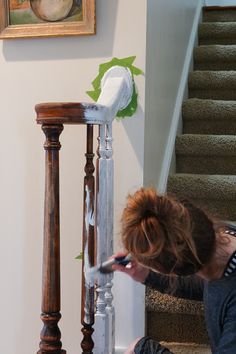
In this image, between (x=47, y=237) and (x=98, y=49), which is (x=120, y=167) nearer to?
(x=98, y=49)

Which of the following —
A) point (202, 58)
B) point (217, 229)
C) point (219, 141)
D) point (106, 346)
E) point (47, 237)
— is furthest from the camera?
point (202, 58)

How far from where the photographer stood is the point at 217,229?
1.20 metres

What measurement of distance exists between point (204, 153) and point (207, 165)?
61 millimetres

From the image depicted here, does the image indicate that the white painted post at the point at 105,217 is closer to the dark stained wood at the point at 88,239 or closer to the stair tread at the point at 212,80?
the dark stained wood at the point at 88,239

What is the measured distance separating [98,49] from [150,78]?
0.69ft

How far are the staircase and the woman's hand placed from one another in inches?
9.3

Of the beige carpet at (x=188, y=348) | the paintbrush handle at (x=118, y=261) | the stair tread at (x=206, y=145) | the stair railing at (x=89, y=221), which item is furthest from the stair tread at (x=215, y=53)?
the paintbrush handle at (x=118, y=261)

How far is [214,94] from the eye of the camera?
2939 millimetres

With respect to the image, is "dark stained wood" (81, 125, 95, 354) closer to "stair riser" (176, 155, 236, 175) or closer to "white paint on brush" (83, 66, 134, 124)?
"white paint on brush" (83, 66, 134, 124)

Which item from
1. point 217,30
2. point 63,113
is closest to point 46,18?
point 63,113

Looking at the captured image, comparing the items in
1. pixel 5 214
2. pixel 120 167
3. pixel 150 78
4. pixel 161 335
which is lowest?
pixel 161 335

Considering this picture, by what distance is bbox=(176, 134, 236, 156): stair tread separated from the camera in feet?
8.00

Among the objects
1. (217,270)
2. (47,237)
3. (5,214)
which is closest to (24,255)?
(5,214)

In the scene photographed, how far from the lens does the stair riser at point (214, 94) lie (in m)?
2.92
